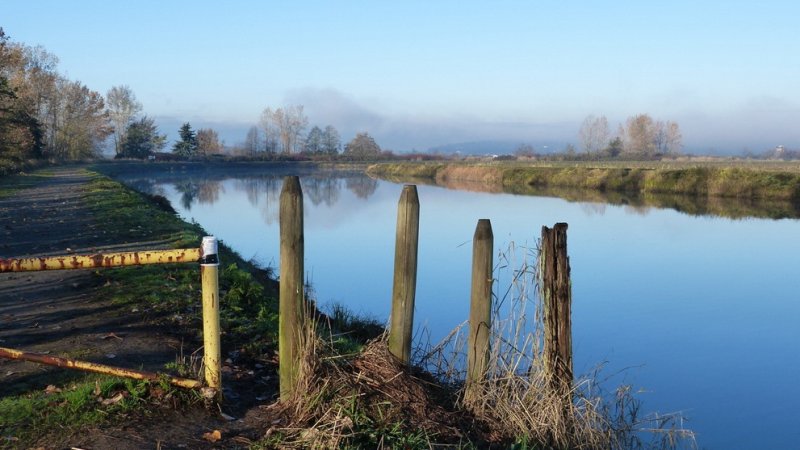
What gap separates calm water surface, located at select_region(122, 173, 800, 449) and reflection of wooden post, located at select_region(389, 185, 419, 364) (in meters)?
2.80

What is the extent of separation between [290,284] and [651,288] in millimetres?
12779

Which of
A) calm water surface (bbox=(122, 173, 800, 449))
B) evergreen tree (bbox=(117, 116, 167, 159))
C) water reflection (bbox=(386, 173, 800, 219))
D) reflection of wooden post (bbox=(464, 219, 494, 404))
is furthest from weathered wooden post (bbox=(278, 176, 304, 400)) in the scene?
evergreen tree (bbox=(117, 116, 167, 159))

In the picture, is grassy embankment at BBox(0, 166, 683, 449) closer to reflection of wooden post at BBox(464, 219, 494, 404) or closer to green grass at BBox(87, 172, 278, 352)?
reflection of wooden post at BBox(464, 219, 494, 404)

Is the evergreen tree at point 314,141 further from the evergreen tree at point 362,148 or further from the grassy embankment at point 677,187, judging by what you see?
the grassy embankment at point 677,187

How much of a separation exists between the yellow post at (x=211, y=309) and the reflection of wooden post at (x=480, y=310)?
76.0 inches

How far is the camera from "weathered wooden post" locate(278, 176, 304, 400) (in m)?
5.28

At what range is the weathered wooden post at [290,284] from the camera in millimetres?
5281

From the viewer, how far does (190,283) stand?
390 inches

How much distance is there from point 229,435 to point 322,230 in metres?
21.7

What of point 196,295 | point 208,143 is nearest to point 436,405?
point 196,295

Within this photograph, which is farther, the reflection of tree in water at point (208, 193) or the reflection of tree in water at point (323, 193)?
the reflection of tree in water at point (208, 193)

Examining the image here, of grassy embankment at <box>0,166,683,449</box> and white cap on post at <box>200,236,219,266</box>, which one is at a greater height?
white cap on post at <box>200,236,219,266</box>

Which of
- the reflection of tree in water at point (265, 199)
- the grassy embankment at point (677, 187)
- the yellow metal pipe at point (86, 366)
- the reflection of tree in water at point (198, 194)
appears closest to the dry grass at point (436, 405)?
the yellow metal pipe at point (86, 366)

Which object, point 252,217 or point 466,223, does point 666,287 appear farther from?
point 252,217
